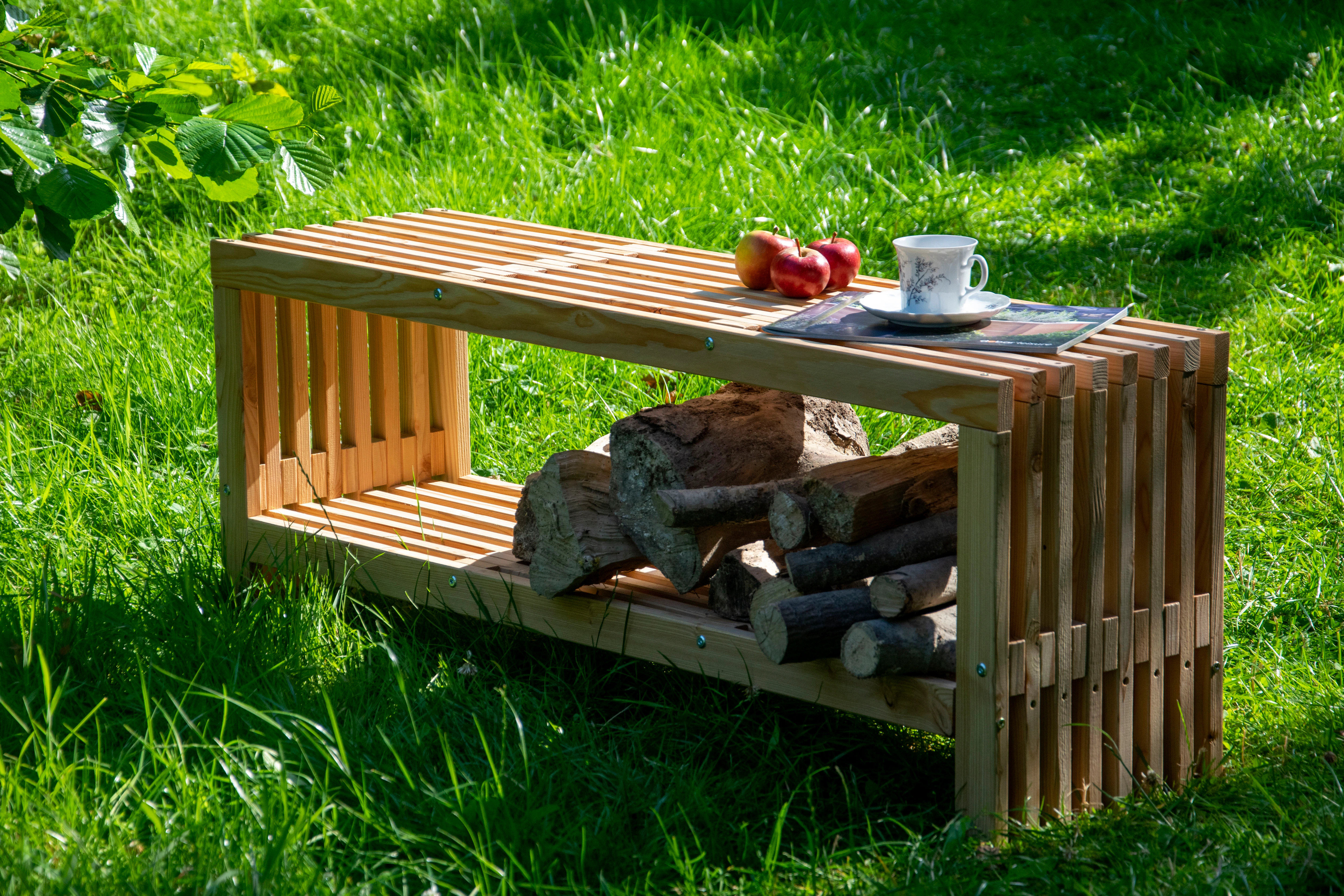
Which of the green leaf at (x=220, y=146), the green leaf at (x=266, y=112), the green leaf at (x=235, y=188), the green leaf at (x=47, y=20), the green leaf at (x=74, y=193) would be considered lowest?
the green leaf at (x=235, y=188)

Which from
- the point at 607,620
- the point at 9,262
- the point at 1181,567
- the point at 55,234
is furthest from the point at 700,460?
the point at 9,262

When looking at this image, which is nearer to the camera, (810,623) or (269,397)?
(810,623)

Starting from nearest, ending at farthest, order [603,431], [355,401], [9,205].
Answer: [9,205]
[355,401]
[603,431]

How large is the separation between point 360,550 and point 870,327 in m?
1.30

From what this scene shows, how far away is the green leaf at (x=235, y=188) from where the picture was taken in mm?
3156

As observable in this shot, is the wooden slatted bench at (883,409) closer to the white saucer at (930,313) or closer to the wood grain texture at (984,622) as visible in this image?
the wood grain texture at (984,622)

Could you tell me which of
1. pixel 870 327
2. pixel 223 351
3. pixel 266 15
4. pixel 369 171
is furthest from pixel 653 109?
pixel 870 327

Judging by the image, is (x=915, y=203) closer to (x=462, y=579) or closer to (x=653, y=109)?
(x=653, y=109)

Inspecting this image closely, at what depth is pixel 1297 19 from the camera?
6879 millimetres

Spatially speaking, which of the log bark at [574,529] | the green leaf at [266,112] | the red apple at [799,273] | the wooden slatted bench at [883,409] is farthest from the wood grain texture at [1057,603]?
the green leaf at [266,112]

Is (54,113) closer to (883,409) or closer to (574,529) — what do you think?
(574,529)

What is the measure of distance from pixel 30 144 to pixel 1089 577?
2.05 meters

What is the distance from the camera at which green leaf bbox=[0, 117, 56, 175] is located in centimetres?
274

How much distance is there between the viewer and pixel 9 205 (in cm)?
289
